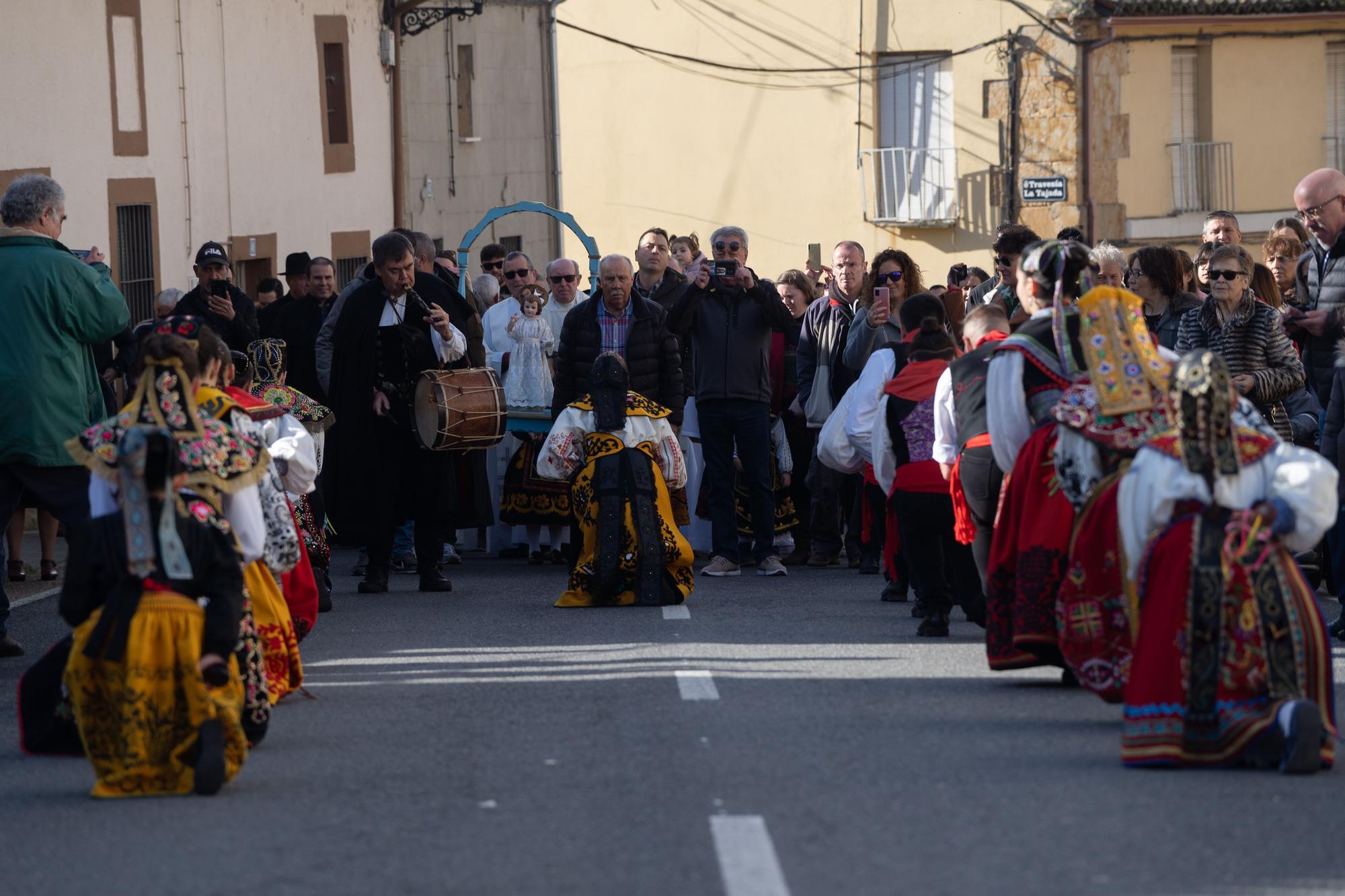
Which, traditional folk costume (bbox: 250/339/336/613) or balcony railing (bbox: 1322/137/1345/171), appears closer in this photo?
traditional folk costume (bbox: 250/339/336/613)

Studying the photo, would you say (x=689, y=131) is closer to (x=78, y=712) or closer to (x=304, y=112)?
(x=304, y=112)

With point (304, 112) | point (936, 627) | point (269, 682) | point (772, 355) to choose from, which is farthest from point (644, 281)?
point (304, 112)

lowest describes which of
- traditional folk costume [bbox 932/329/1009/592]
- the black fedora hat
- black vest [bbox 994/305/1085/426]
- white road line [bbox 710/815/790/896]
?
white road line [bbox 710/815/790/896]

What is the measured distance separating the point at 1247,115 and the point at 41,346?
27.1 m

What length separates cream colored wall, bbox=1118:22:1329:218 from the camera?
34.9 metres

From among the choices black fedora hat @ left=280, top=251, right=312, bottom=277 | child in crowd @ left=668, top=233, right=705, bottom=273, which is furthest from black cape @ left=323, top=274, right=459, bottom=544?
child in crowd @ left=668, top=233, right=705, bottom=273

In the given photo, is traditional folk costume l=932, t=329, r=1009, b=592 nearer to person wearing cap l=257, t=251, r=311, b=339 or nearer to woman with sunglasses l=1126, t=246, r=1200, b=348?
woman with sunglasses l=1126, t=246, r=1200, b=348

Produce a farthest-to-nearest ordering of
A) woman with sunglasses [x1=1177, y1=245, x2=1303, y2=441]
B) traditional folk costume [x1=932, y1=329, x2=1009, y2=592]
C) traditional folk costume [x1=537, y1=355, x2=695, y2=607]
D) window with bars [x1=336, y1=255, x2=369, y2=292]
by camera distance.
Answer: window with bars [x1=336, y1=255, x2=369, y2=292] → traditional folk costume [x1=537, y1=355, x2=695, y2=607] → woman with sunglasses [x1=1177, y1=245, x2=1303, y2=441] → traditional folk costume [x1=932, y1=329, x2=1009, y2=592]

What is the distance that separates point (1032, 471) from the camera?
9.28m

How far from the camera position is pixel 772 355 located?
52.2ft

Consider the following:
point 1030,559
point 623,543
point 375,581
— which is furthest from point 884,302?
point 1030,559

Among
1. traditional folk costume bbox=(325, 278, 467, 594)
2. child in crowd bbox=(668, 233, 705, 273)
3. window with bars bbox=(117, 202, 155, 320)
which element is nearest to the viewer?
traditional folk costume bbox=(325, 278, 467, 594)

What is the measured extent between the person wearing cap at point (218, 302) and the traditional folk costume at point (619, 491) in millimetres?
3186

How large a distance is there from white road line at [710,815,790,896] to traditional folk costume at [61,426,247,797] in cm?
179
